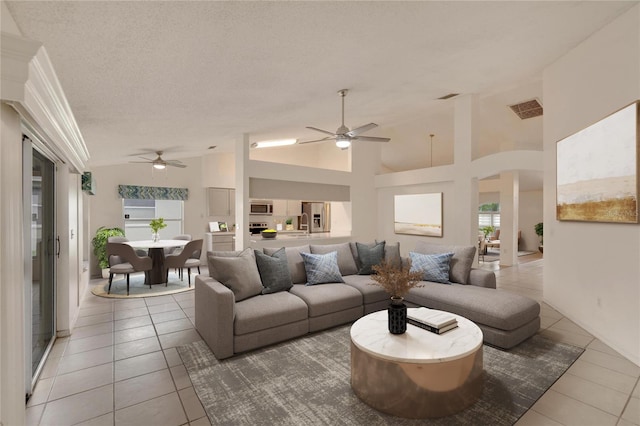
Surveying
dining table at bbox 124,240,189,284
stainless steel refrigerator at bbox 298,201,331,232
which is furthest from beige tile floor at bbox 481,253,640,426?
stainless steel refrigerator at bbox 298,201,331,232

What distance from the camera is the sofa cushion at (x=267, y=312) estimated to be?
2.85 m

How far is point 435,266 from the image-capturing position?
3945 mm

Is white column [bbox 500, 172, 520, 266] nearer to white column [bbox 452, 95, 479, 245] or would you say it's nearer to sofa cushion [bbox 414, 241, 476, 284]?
white column [bbox 452, 95, 479, 245]

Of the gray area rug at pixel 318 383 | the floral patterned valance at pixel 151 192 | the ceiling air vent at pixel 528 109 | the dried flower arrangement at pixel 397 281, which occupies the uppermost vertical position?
the ceiling air vent at pixel 528 109

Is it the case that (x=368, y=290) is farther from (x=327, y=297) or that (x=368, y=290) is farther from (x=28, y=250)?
(x=28, y=250)

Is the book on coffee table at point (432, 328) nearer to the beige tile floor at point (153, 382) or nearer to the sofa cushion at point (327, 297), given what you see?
the beige tile floor at point (153, 382)

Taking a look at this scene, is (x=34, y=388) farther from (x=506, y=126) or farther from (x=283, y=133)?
(x=506, y=126)

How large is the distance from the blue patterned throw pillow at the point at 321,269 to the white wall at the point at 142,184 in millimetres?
5049

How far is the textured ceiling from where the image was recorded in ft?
5.96

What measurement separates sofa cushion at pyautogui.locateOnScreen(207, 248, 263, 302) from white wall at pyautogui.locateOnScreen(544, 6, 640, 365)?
3595mm

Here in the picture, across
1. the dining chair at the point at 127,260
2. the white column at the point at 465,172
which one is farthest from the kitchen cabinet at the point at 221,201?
the white column at the point at 465,172

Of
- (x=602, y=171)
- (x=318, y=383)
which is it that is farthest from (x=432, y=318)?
(x=602, y=171)

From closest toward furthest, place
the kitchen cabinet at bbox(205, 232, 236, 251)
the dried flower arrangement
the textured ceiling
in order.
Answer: the textured ceiling
the dried flower arrangement
the kitchen cabinet at bbox(205, 232, 236, 251)

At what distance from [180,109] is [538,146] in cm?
819
